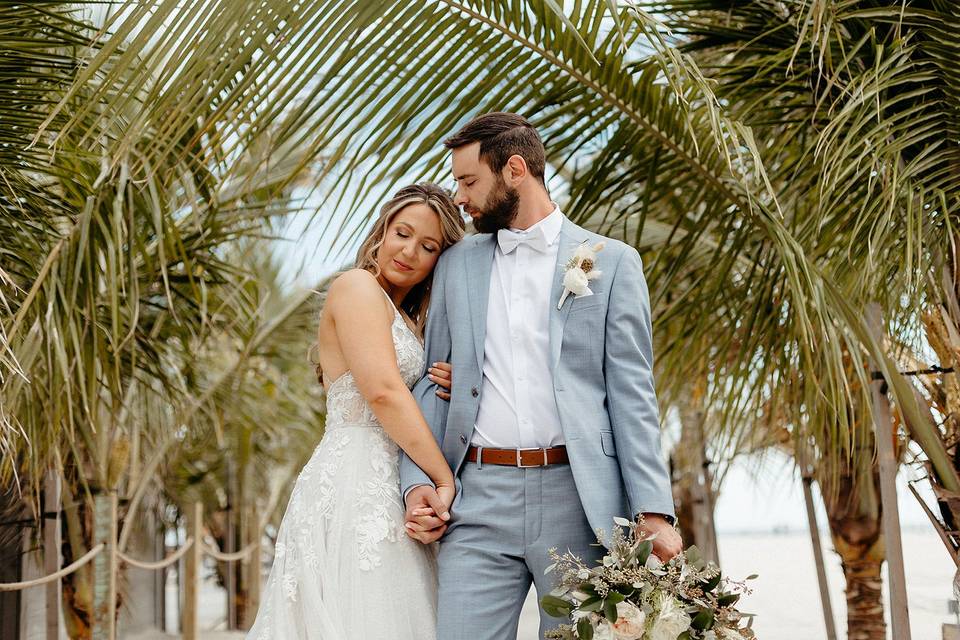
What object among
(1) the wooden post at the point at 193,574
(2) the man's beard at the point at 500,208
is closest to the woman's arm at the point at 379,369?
(2) the man's beard at the point at 500,208

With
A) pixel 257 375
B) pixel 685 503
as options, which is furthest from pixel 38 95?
pixel 685 503

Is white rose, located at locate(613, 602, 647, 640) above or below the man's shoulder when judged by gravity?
below

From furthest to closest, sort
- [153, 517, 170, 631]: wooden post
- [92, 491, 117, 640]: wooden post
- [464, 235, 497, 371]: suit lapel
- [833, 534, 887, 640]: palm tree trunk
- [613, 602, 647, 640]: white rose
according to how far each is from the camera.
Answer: [153, 517, 170, 631]: wooden post → [92, 491, 117, 640]: wooden post → [833, 534, 887, 640]: palm tree trunk → [464, 235, 497, 371]: suit lapel → [613, 602, 647, 640]: white rose

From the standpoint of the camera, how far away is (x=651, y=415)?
7.55 feet

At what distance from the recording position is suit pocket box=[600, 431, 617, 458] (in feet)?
7.51

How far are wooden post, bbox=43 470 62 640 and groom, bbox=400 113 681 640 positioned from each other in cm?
337

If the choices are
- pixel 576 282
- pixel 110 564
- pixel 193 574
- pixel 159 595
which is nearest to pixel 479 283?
pixel 576 282

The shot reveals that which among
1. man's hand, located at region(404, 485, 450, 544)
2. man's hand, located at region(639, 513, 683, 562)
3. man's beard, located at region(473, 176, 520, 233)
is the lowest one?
man's hand, located at region(639, 513, 683, 562)

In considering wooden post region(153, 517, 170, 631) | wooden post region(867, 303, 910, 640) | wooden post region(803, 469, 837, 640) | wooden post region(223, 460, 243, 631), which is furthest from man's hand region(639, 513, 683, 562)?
wooden post region(153, 517, 170, 631)

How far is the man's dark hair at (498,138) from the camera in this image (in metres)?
2.42

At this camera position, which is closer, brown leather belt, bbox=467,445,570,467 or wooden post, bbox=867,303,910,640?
brown leather belt, bbox=467,445,570,467

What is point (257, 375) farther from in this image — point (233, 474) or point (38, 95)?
point (38, 95)

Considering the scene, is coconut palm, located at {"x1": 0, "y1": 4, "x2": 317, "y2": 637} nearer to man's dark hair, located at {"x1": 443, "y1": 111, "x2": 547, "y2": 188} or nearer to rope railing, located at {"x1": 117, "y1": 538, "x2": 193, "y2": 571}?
man's dark hair, located at {"x1": 443, "y1": 111, "x2": 547, "y2": 188}

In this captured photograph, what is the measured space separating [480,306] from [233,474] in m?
9.84
